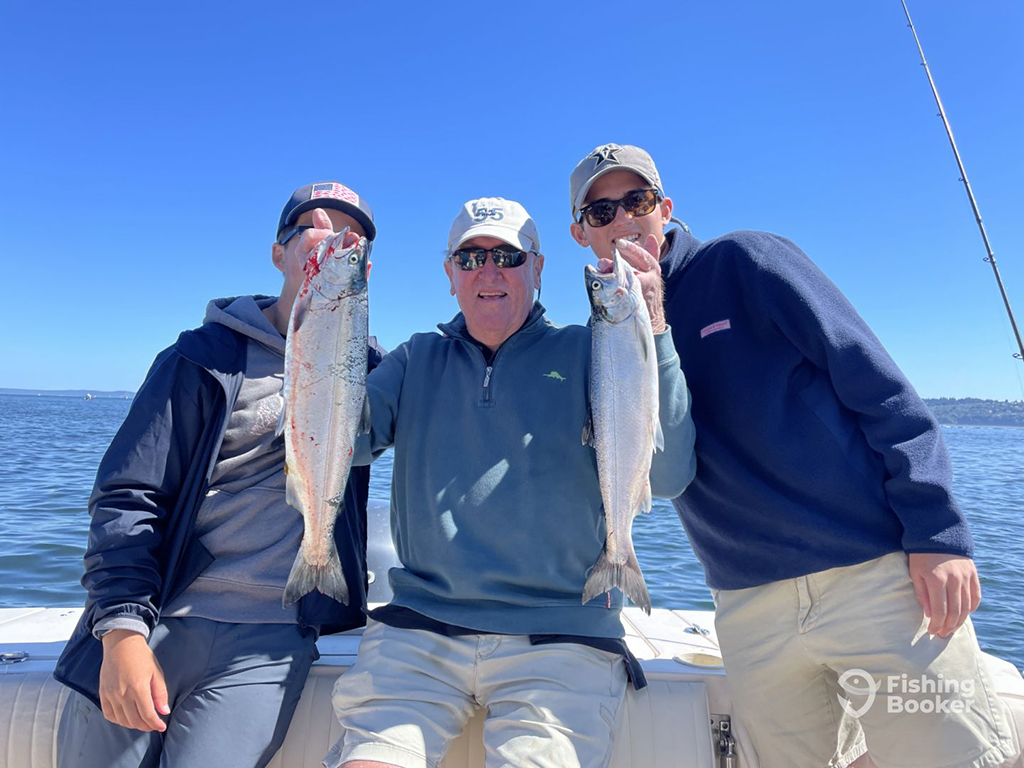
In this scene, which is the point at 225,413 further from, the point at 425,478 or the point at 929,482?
the point at 929,482

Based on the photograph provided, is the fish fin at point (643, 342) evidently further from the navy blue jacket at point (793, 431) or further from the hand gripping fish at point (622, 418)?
the navy blue jacket at point (793, 431)

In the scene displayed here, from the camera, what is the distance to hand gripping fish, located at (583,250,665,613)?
2.73 m

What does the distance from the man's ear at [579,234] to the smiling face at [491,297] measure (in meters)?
0.52

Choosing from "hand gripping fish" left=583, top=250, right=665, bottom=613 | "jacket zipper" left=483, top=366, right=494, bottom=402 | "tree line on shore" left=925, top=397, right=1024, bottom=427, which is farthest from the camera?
"tree line on shore" left=925, top=397, right=1024, bottom=427

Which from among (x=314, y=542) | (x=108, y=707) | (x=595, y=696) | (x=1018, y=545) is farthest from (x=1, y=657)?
(x=1018, y=545)

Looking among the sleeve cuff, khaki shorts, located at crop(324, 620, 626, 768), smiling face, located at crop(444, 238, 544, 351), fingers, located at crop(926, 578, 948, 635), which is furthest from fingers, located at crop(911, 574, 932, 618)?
the sleeve cuff

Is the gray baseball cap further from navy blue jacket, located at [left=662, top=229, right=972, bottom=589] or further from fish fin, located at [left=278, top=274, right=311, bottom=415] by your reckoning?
fish fin, located at [left=278, top=274, right=311, bottom=415]

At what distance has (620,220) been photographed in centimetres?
337

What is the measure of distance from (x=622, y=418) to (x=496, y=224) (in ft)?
3.95

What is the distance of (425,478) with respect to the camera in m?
3.01

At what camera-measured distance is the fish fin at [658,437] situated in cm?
276

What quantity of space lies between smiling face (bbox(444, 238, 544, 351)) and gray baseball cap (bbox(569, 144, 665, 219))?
1.90ft

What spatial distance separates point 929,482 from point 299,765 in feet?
9.78

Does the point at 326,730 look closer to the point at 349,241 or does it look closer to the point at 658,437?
the point at 658,437
